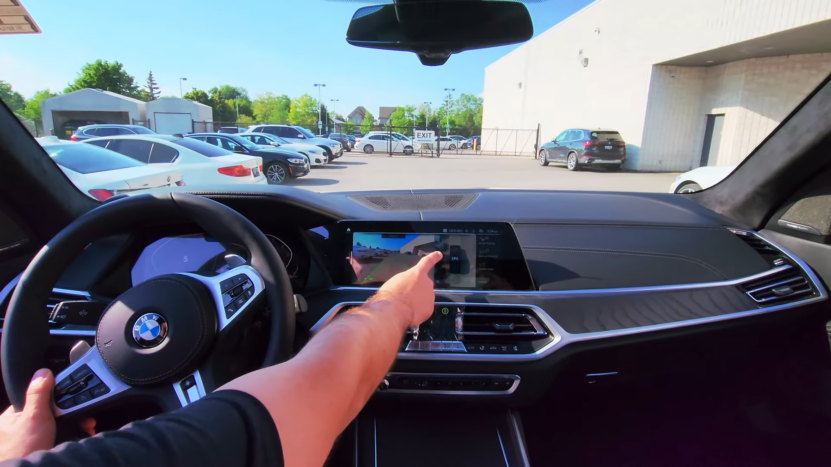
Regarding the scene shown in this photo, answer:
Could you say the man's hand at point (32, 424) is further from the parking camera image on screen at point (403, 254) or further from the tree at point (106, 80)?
the tree at point (106, 80)

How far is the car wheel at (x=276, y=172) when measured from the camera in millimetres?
10242

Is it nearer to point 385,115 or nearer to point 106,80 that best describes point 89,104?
point 106,80

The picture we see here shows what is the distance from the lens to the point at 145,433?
0.69 m

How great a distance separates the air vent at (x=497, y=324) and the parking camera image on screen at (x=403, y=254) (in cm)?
22

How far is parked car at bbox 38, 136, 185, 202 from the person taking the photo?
3039mm

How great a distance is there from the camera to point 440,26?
1853 mm

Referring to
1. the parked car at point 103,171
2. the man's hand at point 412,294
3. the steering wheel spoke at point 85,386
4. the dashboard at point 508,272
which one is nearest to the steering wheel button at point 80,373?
the steering wheel spoke at point 85,386

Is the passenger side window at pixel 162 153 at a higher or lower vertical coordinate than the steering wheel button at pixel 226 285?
higher

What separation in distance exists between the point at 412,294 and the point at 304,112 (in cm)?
3509

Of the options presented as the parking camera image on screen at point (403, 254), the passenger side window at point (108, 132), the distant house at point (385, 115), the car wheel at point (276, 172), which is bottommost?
the car wheel at point (276, 172)

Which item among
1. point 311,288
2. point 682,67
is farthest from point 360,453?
point 682,67

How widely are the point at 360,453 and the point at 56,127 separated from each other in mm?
3037

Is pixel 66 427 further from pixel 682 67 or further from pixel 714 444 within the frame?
pixel 682 67

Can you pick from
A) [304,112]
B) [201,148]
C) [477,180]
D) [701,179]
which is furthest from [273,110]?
[701,179]
